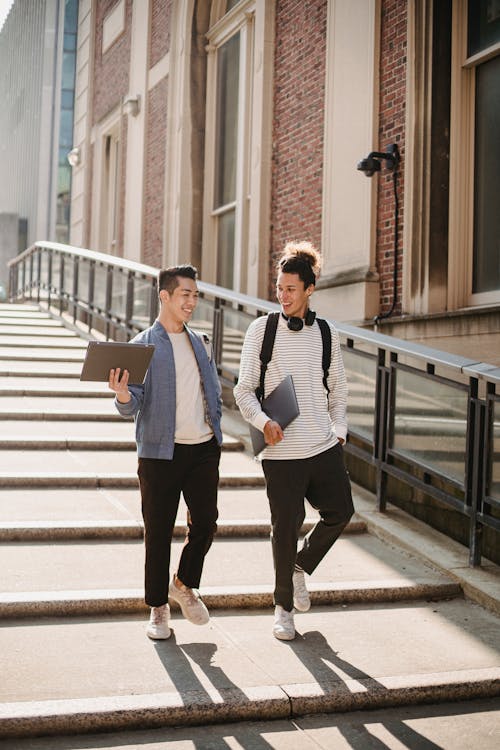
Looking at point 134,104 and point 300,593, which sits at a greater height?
point 134,104

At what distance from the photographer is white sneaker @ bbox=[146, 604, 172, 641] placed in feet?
13.3

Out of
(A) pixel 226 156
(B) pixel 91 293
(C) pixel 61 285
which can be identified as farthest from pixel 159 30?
(B) pixel 91 293

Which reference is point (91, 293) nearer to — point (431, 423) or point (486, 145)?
point (486, 145)

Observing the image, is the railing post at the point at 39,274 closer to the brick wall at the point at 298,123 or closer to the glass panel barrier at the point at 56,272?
the glass panel barrier at the point at 56,272

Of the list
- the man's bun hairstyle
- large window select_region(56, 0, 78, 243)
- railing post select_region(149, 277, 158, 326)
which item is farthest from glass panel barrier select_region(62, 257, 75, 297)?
large window select_region(56, 0, 78, 243)

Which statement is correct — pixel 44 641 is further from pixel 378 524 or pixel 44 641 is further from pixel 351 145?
pixel 351 145

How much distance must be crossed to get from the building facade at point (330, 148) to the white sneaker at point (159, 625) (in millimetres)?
3792

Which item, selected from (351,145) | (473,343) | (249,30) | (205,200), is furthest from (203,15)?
(473,343)

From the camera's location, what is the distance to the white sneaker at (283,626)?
4.12m

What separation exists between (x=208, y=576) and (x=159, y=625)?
820 mm

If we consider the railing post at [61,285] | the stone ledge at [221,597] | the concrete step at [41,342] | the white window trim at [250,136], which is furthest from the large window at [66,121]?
the stone ledge at [221,597]

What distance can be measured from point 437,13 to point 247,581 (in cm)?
563

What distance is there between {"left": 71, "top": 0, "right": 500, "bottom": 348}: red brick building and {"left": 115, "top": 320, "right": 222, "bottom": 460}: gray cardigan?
10.9 ft

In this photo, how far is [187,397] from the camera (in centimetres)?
413
